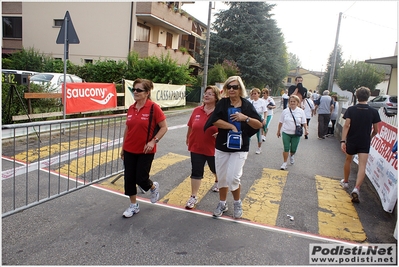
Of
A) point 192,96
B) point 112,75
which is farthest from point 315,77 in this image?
point 112,75

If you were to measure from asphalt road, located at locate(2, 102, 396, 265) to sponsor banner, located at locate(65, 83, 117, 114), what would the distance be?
16.8ft

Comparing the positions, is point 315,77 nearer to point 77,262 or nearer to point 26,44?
point 26,44

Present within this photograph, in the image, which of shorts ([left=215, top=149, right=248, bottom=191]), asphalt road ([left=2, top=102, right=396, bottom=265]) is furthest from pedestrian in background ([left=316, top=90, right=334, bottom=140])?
shorts ([left=215, top=149, right=248, bottom=191])

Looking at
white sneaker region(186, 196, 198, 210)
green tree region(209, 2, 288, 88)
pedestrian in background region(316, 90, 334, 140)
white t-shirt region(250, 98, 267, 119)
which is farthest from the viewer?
green tree region(209, 2, 288, 88)

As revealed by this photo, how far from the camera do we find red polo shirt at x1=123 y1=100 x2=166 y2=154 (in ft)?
12.5

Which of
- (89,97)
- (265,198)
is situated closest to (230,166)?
(265,198)

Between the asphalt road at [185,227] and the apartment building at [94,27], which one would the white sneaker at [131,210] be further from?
the apartment building at [94,27]

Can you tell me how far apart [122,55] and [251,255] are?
22801mm

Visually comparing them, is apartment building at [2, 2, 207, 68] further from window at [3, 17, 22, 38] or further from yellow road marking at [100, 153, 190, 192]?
yellow road marking at [100, 153, 190, 192]

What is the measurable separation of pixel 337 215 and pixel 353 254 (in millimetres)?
1070

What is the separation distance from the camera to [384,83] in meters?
51.7

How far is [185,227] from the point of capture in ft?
12.3

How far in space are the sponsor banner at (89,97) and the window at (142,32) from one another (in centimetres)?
1488

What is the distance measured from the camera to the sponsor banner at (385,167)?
443cm
